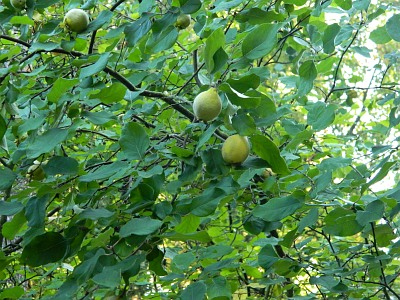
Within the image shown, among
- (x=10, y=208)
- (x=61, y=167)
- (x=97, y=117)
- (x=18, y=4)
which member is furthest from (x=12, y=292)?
(x=18, y=4)

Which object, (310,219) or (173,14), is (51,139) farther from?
(310,219)

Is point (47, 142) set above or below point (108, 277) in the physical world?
above

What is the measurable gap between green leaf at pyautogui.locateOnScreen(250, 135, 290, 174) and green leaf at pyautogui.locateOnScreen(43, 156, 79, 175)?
0.44 meters

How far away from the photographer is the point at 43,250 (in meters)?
1.46

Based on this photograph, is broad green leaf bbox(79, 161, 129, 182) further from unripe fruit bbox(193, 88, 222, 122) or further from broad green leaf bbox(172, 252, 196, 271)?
broad green leaf bbox(172, 252, 196, 271)

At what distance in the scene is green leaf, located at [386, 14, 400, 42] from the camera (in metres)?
1.67

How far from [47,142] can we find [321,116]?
2.78 feet

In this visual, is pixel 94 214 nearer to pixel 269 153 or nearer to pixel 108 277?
pixel 108 277

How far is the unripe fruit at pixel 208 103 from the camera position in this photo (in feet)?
4.47

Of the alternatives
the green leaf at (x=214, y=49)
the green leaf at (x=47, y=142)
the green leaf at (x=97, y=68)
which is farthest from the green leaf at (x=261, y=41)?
the green leaf at (x=47, y=142)

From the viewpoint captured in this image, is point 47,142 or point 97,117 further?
point 97,117

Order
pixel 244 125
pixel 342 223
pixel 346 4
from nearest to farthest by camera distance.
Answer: pixel 244 125 < pixel 342 223 < pixel 346 4

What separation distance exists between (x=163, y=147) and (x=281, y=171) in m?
0.49

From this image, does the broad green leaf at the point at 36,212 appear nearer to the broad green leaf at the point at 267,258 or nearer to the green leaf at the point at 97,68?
the green leaf at the point at 97,68
